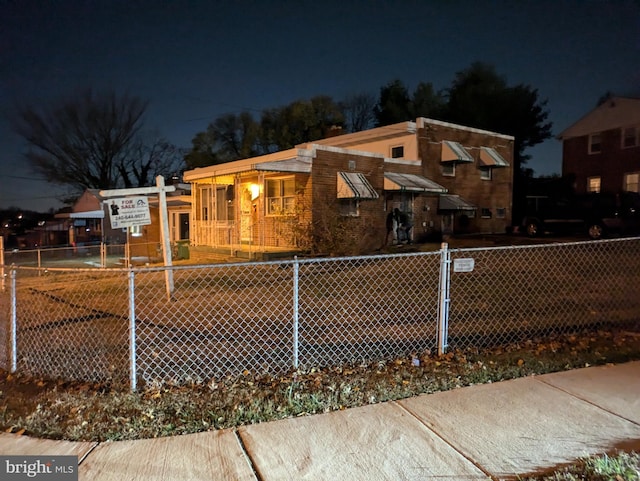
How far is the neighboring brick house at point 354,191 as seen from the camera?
15.1 meters

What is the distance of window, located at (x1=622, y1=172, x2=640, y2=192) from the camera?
24016mm

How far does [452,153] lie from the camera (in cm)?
2066

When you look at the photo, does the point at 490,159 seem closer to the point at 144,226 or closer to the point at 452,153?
the point at 452,153

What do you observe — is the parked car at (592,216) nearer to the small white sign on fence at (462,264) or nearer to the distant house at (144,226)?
the small white sign on fence at (462,264)

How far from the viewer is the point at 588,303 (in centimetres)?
759

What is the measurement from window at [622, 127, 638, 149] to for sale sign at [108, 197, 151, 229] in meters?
26.1

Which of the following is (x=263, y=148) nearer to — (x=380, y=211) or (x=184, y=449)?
(x=380, y=211)

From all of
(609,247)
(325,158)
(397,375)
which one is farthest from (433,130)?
(397,375)

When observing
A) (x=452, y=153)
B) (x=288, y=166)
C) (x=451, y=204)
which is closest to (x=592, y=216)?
(x=451, y=204)

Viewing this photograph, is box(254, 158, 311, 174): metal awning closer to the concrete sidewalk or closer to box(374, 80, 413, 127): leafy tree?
the concrete sidewalk

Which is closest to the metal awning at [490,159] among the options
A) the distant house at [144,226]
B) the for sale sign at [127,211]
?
the distant house at [144,226]

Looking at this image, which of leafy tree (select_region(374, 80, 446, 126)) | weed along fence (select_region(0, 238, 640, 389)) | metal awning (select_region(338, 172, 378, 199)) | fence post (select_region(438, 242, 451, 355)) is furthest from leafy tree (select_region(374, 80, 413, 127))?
fence post (select_region(438, 242, 451, 355))

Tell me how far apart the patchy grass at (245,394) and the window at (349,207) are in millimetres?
11103

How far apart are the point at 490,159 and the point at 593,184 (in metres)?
8.41
